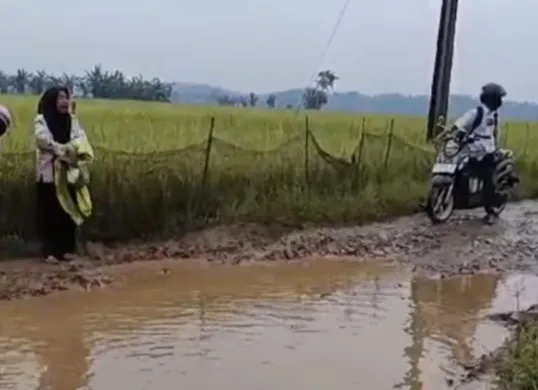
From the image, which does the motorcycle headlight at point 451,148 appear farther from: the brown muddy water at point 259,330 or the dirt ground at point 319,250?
the brown muddy water at point 259,330

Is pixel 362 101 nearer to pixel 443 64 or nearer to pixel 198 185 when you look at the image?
pixel 443 64

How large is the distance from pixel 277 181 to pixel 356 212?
1024mm

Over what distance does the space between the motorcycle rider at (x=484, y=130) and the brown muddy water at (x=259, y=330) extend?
9.93 feet

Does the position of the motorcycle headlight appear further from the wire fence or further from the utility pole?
the utility pole

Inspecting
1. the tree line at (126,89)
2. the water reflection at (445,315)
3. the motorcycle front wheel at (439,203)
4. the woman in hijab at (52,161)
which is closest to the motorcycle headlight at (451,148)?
the motorcycle front wheel at (439,203)

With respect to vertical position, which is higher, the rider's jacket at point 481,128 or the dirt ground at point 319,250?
the rider's jacket at point 481,128

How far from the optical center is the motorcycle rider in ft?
38.3

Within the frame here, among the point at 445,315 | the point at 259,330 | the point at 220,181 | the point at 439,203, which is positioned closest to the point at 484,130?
the point at 439,203

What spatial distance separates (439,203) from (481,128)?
3.56 ft

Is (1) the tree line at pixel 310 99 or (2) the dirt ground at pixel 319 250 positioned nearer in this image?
(2) the dirt ground at pixel 319 250

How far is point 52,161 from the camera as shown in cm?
849

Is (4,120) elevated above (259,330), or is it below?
above

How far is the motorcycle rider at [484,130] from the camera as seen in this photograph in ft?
38.3

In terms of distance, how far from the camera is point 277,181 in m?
11.5
